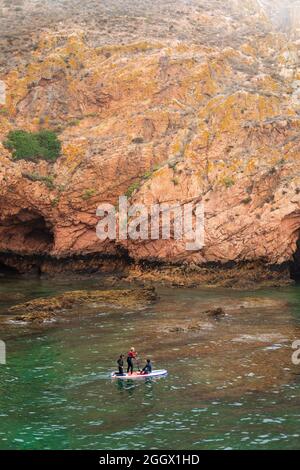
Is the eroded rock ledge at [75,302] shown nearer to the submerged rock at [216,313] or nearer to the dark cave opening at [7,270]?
the submerged rock at [216,313]

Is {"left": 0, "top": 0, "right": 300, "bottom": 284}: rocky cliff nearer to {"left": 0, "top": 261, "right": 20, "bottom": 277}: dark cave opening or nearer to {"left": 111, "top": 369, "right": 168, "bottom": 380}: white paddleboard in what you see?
{"left": 0, "top": 261, "right": 20, "bottom": 277}: dark cave opening

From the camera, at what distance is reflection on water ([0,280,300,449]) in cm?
1972

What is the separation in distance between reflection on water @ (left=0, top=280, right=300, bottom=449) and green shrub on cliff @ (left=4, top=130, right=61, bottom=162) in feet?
70.2

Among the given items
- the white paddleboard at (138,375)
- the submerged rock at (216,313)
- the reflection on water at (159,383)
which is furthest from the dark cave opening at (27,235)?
the white paddleboard at (138,375)

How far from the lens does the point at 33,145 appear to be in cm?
5947

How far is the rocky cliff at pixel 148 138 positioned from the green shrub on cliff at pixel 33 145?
84 centimetres

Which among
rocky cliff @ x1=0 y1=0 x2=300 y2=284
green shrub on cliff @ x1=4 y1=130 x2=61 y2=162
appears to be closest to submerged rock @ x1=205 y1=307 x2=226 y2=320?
rocky cliff @ x1=0 y1=0 x2=300 y2=284

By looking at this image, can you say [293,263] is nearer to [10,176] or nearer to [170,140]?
[170,140]

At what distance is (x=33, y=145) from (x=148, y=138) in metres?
11.9

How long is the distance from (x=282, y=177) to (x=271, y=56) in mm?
22581

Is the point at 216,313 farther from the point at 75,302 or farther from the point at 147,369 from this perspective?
the point at 147,369

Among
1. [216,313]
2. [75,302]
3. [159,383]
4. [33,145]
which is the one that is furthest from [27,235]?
[159,383]
